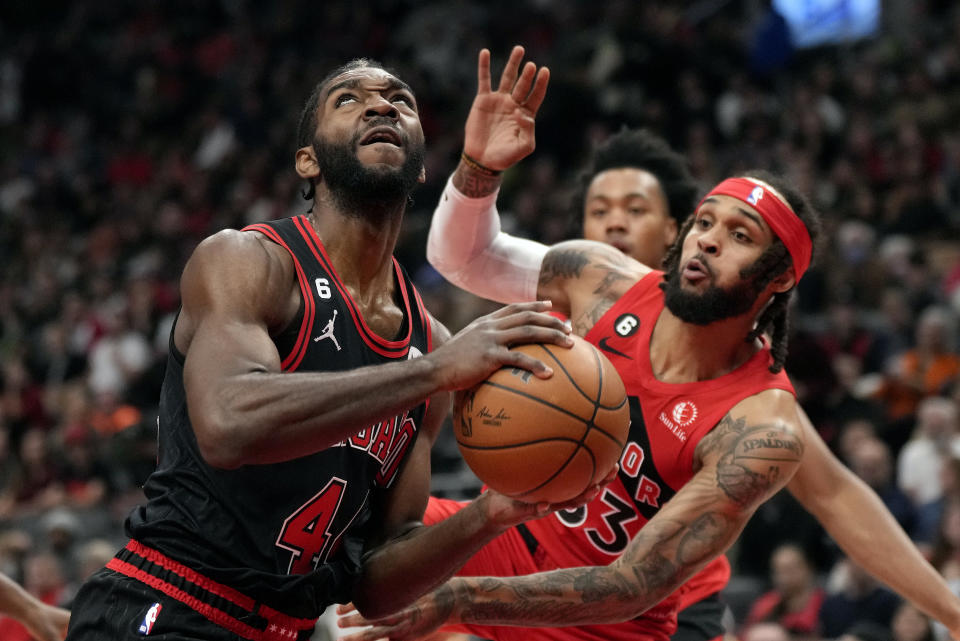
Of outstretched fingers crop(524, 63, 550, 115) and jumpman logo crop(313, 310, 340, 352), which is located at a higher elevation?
outstretched fingers crop(524, 63, 550, 115)

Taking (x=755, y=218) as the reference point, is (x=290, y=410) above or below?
below

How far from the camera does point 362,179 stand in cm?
342

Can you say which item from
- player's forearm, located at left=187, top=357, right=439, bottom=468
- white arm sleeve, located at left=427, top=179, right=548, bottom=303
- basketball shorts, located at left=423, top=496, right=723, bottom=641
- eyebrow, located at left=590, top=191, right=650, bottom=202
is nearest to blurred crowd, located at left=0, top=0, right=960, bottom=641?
eyebrow, located at left=590, top=191, right=650, bottom=202

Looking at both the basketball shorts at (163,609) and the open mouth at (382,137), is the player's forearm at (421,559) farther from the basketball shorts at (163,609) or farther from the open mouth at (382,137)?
the open mouth at (382,137)

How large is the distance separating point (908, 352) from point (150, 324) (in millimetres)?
8969

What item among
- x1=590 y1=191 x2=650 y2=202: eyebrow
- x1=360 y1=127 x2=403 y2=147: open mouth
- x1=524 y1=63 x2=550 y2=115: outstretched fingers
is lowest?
x1=590 y1=191 x2=650 y2=202: eyebrow

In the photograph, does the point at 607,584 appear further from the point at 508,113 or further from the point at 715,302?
the point at 508,113

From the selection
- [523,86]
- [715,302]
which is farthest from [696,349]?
[523,86]

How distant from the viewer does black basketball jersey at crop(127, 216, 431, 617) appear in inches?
127

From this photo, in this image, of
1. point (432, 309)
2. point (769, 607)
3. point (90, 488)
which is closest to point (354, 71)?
point (769, 607)

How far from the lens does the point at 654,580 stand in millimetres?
3803

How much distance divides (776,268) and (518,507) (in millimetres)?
1595

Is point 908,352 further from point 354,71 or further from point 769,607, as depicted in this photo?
point 354,71

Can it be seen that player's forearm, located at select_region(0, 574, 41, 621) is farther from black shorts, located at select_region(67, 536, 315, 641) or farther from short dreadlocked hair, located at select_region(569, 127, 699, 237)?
short dreadlocked hair, located at select_region(569, 127, 699, 237)
